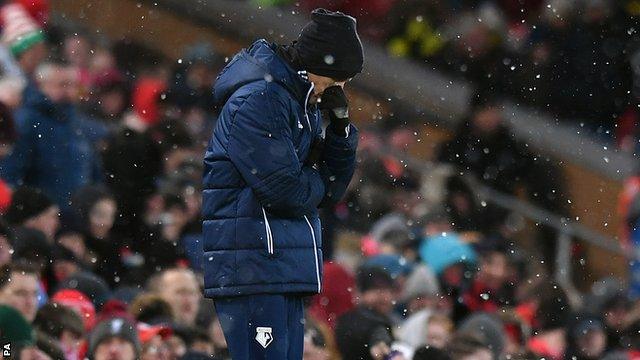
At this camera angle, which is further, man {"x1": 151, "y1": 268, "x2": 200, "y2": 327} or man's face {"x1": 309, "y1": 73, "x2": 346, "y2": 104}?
man {"x1": 151, "y1": 268, "x2": 200, "y2": 327}

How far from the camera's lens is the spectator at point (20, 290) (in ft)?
31.8

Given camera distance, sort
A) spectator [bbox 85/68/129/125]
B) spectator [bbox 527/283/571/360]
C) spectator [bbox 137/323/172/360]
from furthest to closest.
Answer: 1. spectator [bbox 85/68/129/125]
2. spectator [bbox 527/283/571/360]
3. spectator [bbox 137/323/172/360]

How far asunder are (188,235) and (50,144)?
103 centimetres

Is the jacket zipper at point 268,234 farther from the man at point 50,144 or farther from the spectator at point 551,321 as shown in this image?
the man at point 50,144

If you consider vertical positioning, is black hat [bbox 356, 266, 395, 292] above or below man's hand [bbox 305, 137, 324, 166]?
below

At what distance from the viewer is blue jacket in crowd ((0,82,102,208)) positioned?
12.2 m

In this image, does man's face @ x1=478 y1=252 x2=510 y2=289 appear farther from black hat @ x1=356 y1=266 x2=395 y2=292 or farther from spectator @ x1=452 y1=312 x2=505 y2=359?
spectator @ x1=452 y1=312 x2=505 y2=359

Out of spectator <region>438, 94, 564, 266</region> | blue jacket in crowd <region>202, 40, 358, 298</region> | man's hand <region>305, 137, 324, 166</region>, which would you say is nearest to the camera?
blue jacket in crowd <region>202, 40, 358, 298</region>

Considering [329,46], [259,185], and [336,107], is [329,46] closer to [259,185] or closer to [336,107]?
[336,107]

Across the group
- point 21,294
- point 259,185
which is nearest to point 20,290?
point 21,294

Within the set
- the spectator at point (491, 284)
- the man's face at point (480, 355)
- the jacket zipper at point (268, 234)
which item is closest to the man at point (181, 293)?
the man's face at point (480, 355)

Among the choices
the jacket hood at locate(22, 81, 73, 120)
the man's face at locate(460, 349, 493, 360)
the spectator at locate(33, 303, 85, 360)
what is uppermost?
the spectator at locate(33, 303, 85, 360)

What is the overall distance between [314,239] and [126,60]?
877 centimetres

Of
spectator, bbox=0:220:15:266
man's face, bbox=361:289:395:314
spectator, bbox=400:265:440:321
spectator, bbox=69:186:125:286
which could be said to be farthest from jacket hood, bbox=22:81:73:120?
spectator, bbox=400:265:440:321
